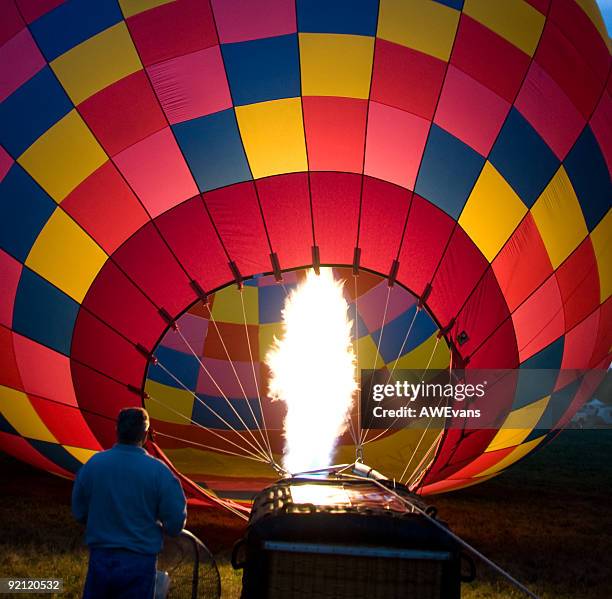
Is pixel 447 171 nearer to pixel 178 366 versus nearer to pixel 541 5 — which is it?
pixel 541 5

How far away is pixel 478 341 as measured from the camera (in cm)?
457

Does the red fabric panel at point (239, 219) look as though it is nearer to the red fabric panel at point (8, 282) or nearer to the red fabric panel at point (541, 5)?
the red fabric panel at point (8, 282)

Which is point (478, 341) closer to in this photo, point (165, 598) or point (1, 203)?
point (165, 598)

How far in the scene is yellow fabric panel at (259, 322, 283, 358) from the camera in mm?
7738

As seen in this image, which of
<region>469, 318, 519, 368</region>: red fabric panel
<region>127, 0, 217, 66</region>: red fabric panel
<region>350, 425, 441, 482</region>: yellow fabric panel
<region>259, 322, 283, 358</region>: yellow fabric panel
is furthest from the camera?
<region>259, 322, 283, 358</region>: yellow fabric panel

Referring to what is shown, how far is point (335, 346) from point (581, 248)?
2.10m

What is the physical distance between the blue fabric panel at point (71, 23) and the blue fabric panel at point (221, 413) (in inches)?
160

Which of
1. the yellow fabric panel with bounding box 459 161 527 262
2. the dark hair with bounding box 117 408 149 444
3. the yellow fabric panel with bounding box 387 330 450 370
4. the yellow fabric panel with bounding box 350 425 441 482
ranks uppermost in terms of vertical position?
the yellow fabric panel with bounding box 459 161 527 262

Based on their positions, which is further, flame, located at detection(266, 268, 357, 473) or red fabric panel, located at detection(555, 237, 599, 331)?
flame, located at detection(266, 268, 357, 473)

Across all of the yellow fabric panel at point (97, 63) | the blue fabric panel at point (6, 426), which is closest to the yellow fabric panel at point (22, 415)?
the blue fabric panel at point (6, 426)

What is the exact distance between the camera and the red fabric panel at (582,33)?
14.9ft

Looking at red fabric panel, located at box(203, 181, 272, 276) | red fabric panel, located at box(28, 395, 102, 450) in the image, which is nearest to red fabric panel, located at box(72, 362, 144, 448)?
red fabric panel, located at box(28, 395, 102, 450)

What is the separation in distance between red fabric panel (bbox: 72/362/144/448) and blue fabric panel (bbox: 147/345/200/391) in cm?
293

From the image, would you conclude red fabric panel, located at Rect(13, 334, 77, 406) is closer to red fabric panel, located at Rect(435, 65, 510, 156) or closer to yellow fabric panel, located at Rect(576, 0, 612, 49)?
red fabric panel, located at Rect(435, 65, 510, 156)
